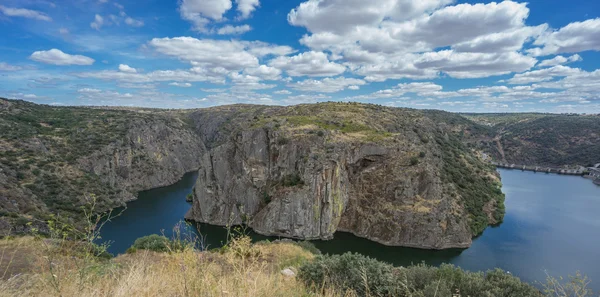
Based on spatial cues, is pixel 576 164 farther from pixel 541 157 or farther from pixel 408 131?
pixel 408 131

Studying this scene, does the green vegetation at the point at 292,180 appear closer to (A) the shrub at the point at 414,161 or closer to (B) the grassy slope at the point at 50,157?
(A) the shrub at the point at 414,161

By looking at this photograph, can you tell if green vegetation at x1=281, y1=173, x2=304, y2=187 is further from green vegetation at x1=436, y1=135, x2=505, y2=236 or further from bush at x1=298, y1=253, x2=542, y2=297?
bush at x1=298, y1=253, x2=542, y2=297

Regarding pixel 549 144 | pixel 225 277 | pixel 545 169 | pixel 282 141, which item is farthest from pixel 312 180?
pixel 549 144

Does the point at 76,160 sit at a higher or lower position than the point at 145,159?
higher

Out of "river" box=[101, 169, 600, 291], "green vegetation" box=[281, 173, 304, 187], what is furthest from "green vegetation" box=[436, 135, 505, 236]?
A: "green vegetation" box=[281, 173, 304, 187]

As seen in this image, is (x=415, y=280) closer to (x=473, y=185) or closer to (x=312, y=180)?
(x=312, y=180)

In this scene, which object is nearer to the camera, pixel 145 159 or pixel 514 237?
pixel 514 237

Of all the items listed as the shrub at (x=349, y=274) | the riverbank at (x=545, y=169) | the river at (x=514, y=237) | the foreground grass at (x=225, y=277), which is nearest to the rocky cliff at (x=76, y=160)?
the river at (x=514, y=237)

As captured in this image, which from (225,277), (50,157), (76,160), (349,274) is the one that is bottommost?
(76,160)
